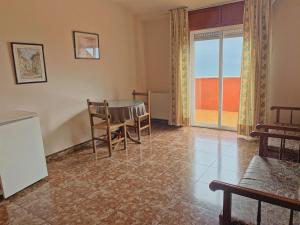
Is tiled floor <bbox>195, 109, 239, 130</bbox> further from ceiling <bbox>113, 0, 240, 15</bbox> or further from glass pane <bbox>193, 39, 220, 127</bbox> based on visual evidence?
ceiling <bbox>113, 0, 240, 15</bbox>

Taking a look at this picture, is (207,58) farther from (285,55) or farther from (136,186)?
(136,186)

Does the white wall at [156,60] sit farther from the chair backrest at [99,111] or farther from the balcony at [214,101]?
the chair backrest at [99,111]

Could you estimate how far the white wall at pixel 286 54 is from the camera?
3.52m

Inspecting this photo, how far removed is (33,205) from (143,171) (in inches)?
51.8

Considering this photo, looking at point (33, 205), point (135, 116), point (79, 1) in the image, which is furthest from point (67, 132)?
point (79, 1)

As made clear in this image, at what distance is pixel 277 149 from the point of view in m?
2.65

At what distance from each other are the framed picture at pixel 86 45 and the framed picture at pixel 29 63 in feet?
2.05

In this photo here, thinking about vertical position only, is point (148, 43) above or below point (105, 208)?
above

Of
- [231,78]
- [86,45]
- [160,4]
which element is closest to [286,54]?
[231,78]

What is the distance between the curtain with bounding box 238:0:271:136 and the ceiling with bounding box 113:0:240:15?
63 cm

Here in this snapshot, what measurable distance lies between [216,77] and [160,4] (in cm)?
183

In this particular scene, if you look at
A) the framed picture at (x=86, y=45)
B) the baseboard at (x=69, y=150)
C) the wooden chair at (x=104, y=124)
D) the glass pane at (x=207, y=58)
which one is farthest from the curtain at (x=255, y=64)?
the baseboard at (x=69, y=150)

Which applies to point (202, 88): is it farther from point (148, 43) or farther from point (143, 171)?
point (143, 171)

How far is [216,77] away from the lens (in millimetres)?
4527
